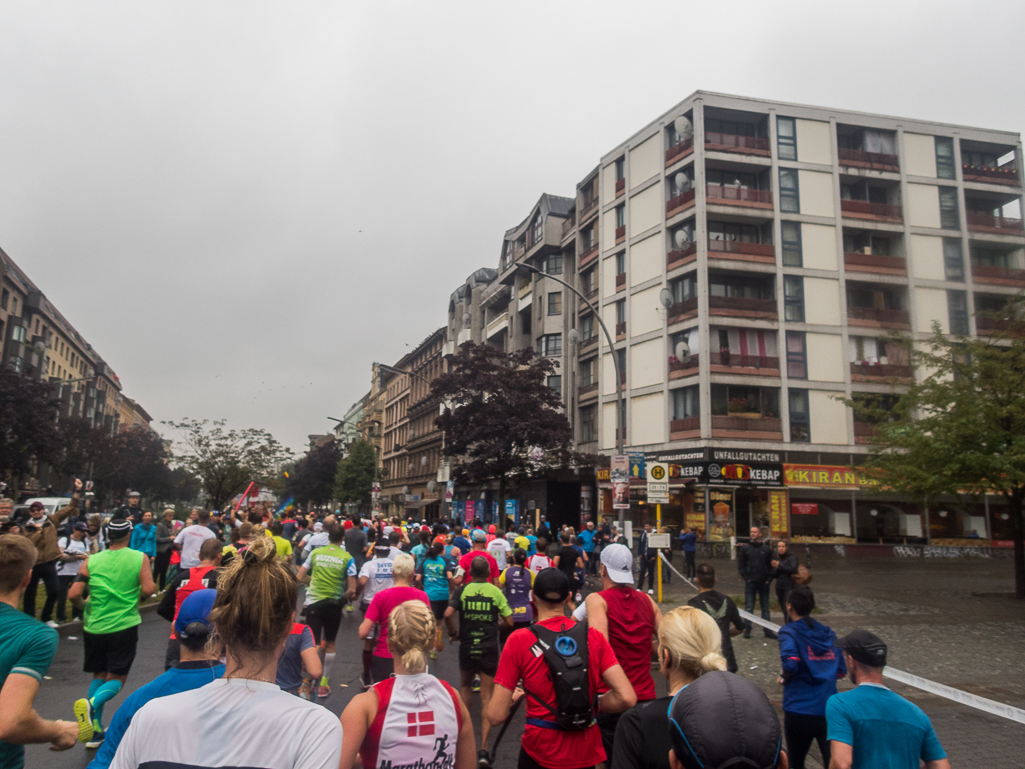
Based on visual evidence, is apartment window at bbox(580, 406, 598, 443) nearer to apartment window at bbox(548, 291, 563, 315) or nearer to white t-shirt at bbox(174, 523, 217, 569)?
apartment window at bbox(548, 291, 563, 315)

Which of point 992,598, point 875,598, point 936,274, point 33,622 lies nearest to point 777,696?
point 33,622

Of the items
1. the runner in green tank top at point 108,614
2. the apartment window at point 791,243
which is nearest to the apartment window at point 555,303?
the apartment window at point 791,243

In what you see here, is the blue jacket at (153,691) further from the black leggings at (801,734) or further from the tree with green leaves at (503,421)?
the tree with green leaves at (503,421)

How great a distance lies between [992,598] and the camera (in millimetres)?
18688

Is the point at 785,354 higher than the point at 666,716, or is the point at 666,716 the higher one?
the point at 785,354

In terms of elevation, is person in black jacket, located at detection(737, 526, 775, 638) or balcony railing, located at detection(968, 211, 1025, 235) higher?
balcony railing, located at detection(968, 211, 1025, 235)

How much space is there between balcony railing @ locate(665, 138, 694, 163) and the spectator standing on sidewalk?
34211 millimetres

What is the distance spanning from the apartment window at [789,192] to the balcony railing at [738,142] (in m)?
1.49

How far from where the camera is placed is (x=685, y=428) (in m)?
34.7

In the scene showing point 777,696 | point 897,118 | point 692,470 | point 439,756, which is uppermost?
point 897,118

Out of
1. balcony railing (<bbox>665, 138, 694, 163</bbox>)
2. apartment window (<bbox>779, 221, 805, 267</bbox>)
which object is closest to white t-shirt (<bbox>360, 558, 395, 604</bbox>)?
apartment window (<bbox>779, 221, 805, 267</bbox>)

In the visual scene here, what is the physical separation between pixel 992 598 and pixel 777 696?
13.8 meters

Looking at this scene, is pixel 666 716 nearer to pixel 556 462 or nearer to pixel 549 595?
pixel 549 595

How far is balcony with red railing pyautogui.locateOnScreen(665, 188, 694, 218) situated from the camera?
117ft
